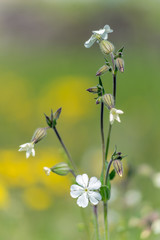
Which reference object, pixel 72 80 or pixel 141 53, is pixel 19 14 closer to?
pixel 141 53

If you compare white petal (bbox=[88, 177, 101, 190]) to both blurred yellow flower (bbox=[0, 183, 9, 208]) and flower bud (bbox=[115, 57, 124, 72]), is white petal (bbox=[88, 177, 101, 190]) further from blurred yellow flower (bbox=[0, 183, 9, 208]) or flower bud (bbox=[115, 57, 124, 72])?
blurred yellow flower (bbox=[0, 183, 9, 208])

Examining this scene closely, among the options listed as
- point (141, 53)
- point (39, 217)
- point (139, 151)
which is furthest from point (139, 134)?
point (141, 53)

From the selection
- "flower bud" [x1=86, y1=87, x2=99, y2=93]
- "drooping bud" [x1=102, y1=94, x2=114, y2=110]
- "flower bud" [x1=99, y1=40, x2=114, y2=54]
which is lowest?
"drooping bud" [x1=102, y1=94, x2=114, y2=110]

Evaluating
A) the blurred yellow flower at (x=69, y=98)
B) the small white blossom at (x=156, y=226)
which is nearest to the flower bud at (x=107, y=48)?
the small white blossom at (x=156, y=226)

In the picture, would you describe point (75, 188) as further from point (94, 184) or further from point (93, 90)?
point (93, 90)

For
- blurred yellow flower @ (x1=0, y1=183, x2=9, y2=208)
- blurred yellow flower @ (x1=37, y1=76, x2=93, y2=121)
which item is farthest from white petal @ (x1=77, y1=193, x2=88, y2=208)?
blurred yellow flower @ (x1=37, y1=76, x2=93, y2=121)

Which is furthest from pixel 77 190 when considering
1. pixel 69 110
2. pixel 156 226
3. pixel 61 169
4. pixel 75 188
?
pixel 69 110
